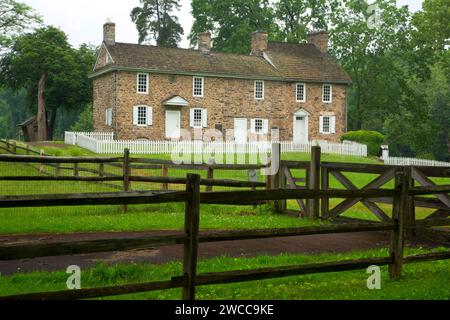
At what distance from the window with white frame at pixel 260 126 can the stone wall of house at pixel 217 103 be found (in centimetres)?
36

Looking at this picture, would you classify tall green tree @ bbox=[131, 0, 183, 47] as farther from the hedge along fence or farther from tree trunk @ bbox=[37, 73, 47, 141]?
the hedge along fence

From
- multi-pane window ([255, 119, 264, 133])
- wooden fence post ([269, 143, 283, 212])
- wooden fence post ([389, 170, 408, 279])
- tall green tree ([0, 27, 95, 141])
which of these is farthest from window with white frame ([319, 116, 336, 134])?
wooden fence post ([389, 170, 408, 279])

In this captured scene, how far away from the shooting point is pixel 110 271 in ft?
25.1

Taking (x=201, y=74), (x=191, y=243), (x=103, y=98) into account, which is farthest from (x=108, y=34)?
(x=191, y=243)

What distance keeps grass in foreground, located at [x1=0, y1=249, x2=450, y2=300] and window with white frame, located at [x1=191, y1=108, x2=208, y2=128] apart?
123 ft

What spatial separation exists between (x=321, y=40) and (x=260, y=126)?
1146cm

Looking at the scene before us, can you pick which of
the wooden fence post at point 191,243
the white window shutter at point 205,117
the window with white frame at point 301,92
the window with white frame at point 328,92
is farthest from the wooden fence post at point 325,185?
the window with white frame at point 328,92

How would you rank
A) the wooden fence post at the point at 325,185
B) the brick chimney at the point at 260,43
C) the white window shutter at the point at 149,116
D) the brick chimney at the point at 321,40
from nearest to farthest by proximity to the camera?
the wooden fence post at the point at 325,185
the white window shutter at the point at 149,116
the brick chimney at the point at 260,43
the brick chimney at the point at 321,40

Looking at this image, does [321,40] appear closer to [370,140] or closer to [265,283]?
[370,140]

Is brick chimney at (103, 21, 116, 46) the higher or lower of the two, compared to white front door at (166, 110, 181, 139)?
higher

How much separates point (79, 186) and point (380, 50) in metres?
42.3

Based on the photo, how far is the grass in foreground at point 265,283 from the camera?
6.89 m

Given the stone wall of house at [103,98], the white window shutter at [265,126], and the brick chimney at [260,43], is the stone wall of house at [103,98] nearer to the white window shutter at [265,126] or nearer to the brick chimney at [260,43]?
the white window shutter at [265,126]

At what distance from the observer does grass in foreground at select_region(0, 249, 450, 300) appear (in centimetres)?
689
